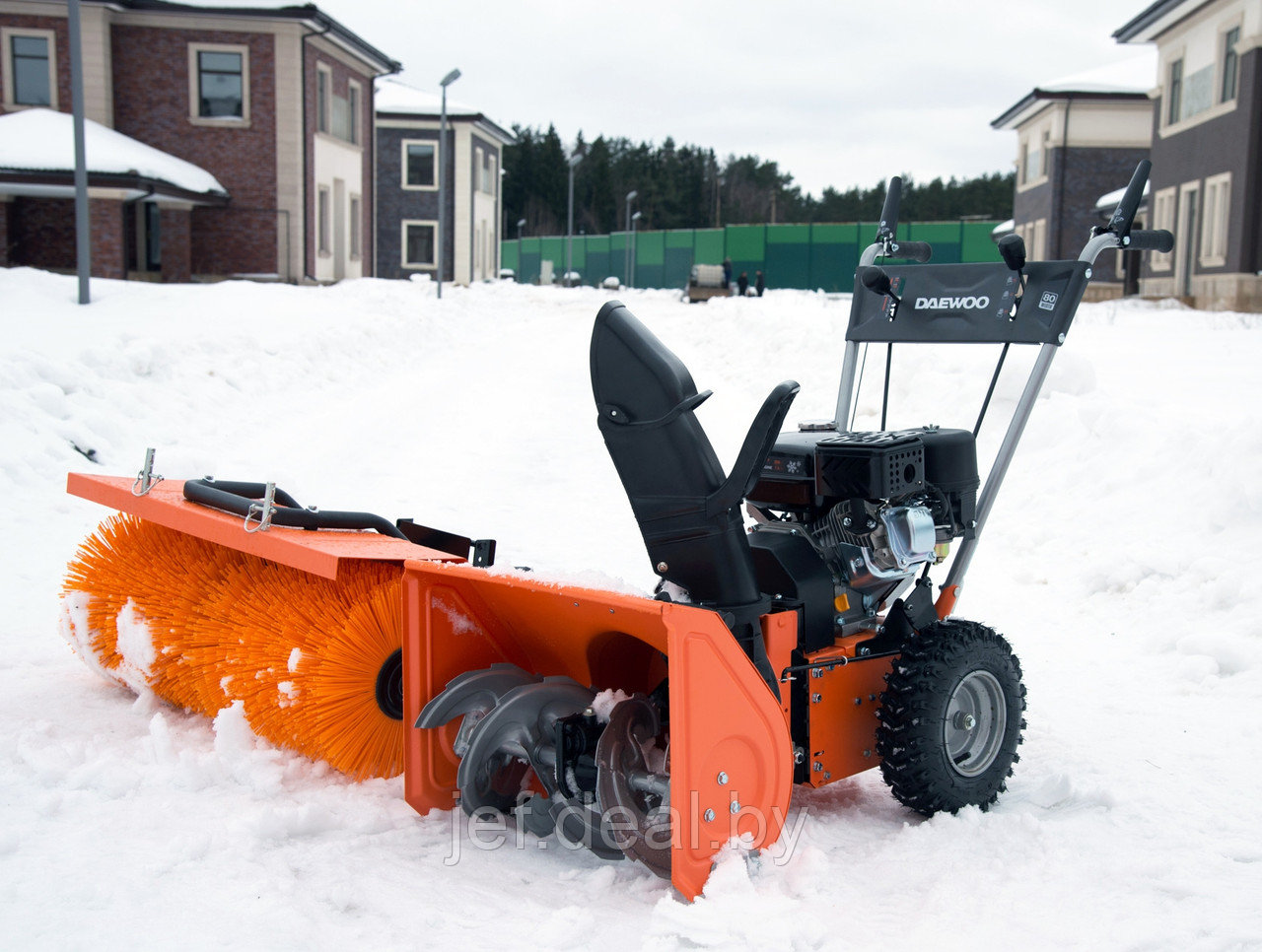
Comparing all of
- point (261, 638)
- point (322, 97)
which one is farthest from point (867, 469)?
point (322, 97)

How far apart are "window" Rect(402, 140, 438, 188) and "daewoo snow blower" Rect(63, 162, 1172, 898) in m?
42.3

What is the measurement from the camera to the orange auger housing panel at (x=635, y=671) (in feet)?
8.00

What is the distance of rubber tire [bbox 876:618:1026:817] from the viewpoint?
9.60 ft

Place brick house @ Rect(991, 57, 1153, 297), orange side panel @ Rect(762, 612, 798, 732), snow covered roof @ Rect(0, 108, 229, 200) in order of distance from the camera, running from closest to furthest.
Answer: orange side panel @ Rect(762, 612, 798, 732)
snow covered roof @ Rect(0, 108, 229, 200)
brick house @ Rect(991, 57, 1153, 297)

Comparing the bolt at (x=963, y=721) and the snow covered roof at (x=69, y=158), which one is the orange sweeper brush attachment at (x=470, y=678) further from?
the snow covered roof at (x=69, y=158)

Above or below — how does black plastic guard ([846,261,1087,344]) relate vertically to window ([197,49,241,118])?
below

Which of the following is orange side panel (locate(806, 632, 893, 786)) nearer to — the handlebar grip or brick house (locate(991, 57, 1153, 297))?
the handlebar grip

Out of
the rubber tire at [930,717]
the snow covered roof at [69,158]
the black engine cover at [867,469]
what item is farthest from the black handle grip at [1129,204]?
the snow covered roof at [69,158]

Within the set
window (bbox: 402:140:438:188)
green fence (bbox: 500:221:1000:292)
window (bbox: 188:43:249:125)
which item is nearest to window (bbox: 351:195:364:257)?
window (bbox: 188:43:249:125)

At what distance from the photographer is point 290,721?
10.5ft

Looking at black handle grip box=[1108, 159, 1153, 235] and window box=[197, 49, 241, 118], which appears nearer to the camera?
black handle grip box=[1108, 159, 1153, 235]

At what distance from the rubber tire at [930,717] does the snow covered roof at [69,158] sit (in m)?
21.4

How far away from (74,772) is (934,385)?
280 inches

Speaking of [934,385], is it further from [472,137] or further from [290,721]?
[472,137]
